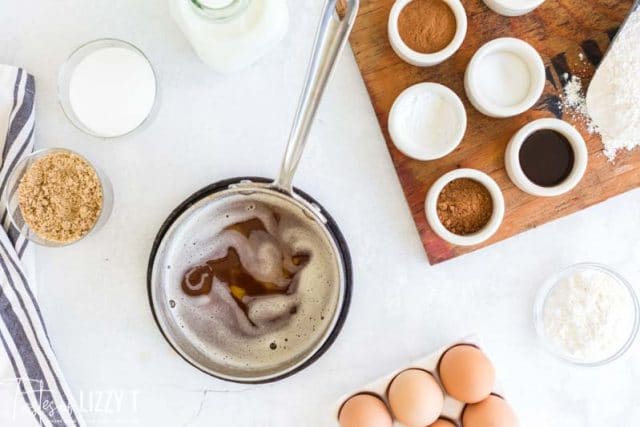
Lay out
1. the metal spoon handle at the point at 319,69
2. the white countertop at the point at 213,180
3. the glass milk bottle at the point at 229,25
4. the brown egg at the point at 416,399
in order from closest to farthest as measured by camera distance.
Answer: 1. the metal spoon handle at the point at 319,69
2. the glass milk bottle at the point at 229,25
3. the brown egg at the point at 416,399
4. the white countertop at the point at 213,180

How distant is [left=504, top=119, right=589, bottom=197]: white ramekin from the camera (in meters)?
1.15

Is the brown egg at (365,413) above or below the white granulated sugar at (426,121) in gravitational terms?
below

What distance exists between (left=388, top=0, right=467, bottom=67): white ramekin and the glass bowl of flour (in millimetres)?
450

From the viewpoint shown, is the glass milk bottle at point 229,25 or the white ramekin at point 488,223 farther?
the white ramekin at point 488,223

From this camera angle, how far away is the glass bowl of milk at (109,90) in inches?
46.9

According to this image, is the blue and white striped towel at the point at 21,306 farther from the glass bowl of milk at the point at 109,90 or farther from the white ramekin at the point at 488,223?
the white ramekin at the point at 488,223

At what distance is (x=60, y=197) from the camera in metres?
1.16

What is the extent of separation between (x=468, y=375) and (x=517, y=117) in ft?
1.49

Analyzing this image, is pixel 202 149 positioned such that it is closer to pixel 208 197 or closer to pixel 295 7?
pixel 208 197

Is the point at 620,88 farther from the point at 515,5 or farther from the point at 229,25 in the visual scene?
the point at 229,25

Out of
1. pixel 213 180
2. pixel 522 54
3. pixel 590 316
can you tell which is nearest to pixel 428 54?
pixel 522 54

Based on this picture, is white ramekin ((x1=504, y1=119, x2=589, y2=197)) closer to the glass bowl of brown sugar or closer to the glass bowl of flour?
the glass bowl of flour

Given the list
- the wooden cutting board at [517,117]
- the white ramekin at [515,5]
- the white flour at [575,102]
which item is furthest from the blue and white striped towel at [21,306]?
the white flour at [575,102]

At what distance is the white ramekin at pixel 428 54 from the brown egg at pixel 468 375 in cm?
50
